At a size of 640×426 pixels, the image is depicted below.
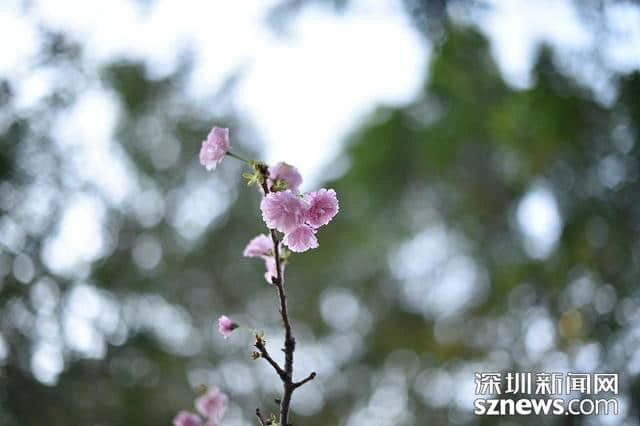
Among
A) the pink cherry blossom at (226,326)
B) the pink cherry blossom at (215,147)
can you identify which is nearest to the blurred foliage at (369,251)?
the pink cherry blossom at (215,147)

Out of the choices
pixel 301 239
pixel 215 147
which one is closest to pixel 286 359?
pixel 301 239

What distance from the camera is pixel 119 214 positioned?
12.5 ft

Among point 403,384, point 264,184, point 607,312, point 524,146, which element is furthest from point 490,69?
point 403,384

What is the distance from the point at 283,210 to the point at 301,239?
0.07 metres

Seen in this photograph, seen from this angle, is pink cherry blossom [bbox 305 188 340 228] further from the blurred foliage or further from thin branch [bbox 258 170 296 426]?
the blurred foliage

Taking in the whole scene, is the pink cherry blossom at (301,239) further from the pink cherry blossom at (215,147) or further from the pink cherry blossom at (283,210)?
the pink cherry blossom at (215,147)

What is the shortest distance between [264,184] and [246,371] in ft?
11.6

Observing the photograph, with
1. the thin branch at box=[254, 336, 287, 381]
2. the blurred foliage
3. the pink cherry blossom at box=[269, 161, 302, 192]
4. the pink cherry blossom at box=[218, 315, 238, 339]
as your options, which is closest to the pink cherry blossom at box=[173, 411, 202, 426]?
the pink cherry blossom at box=[218, 315, 238, 339]

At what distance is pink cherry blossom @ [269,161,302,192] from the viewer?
2.82ft

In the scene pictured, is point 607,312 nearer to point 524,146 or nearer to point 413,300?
point 524,146

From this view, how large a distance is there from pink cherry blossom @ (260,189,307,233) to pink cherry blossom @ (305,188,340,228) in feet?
0.11

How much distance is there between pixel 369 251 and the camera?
4.48m

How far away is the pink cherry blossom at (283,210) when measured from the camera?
2.66 feet

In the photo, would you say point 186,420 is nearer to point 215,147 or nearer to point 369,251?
point 215,147
